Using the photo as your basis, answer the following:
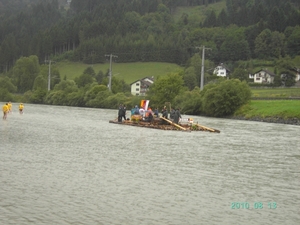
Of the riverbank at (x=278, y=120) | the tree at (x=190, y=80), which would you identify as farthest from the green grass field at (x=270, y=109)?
→ the tree at (x=190, y=80)

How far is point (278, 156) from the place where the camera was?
33.5 meters

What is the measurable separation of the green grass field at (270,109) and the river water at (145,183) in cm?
3756

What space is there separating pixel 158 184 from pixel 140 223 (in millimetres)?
5983

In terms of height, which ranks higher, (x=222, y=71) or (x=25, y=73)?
(x=222, y=71)

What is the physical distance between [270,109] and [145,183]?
200 feet

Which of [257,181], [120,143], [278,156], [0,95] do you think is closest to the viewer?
[257,181]

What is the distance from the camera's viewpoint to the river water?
56.3 ft

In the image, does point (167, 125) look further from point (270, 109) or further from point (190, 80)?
point (190, 80)

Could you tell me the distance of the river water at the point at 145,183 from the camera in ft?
56.3

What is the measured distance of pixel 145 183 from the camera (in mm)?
22266

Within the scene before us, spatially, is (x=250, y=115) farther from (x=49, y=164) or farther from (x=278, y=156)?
(x=49, y=164)

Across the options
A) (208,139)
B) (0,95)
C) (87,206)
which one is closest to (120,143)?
(208,139)
